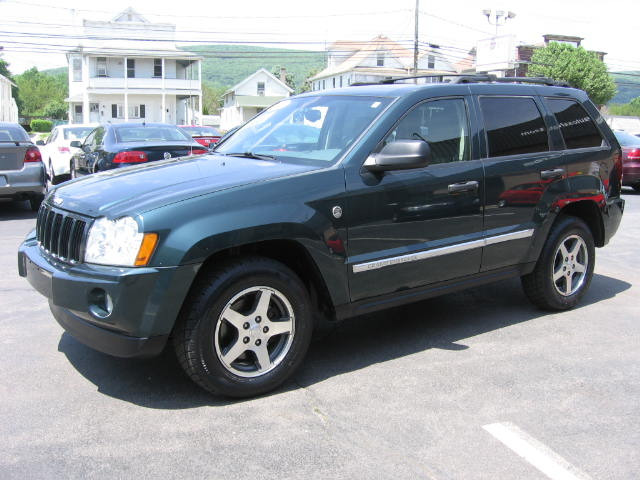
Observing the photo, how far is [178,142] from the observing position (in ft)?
36.6

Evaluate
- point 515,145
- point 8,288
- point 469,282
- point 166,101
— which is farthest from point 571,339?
point 166,101

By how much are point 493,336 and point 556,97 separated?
81.9 inches

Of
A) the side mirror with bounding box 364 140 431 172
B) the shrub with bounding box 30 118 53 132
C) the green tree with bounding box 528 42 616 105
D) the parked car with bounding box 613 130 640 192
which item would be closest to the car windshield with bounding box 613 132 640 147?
the parked car with bounding box 613 130 640 192

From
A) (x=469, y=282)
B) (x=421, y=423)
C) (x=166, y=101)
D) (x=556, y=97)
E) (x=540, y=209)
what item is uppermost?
(x=166, y=101)

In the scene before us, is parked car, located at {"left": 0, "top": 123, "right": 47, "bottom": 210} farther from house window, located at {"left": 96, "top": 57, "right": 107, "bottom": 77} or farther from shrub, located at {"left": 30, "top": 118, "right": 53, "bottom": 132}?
shrub, located at {"left": 30, "top": 118, "right": 53, "bottom": 132}

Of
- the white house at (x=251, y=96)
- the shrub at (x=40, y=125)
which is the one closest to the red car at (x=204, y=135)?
the white house at (x=251, y=96)

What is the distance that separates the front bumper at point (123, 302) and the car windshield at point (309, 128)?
1.36 m

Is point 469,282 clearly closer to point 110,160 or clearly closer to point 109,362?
point 109,362

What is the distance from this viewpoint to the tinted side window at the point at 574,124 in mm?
5531

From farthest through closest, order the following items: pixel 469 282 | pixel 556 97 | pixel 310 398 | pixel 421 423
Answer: pixel 556 97 → pixel 469 282 → pixel 310 398 → pixel 421 423

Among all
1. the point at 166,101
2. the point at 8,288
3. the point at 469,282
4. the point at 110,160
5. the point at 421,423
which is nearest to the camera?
the point at 421,423

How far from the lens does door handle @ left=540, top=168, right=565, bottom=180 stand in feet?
17.1

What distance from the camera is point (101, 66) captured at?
5038 cm

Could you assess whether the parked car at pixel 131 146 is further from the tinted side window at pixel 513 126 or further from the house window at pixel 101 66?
the house window at pixel 101 66
